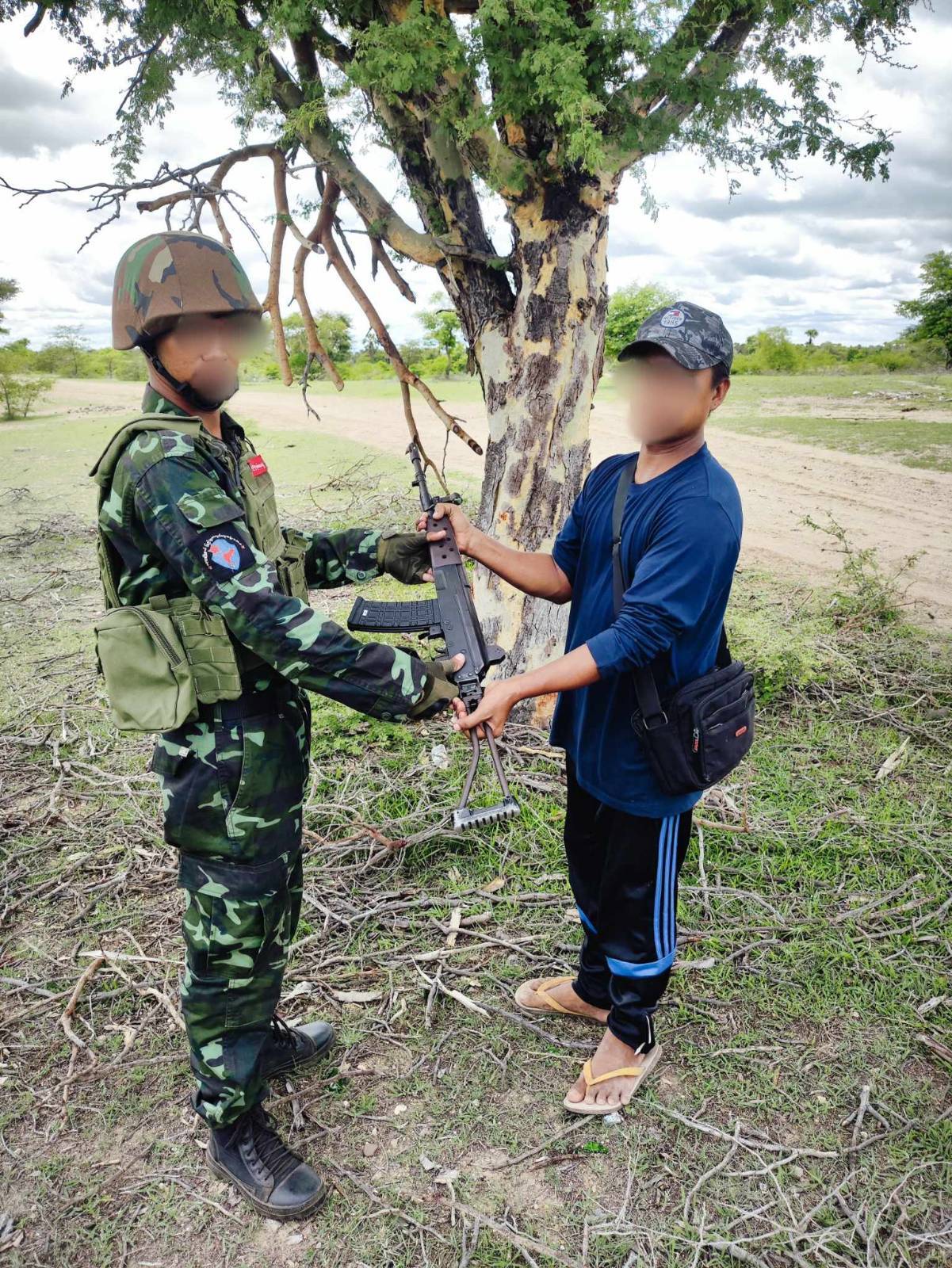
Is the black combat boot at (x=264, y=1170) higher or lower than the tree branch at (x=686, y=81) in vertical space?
lower

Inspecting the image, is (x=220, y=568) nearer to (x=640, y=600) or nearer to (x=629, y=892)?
(x=640, y=600)

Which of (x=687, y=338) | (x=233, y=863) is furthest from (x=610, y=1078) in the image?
(x=687, y=338)

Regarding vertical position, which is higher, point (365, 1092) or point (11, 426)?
point (11, 426)

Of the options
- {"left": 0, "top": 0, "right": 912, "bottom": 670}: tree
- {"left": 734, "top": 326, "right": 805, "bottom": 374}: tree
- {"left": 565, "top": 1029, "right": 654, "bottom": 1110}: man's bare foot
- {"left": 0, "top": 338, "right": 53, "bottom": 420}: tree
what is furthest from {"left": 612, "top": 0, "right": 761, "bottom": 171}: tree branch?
{"left": 734, "top": 326, "right": 805, "bottom": 374}: tree

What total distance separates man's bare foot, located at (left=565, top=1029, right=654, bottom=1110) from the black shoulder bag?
0.92 metres

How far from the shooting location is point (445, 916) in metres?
3.40

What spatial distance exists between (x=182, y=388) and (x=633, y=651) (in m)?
1.31

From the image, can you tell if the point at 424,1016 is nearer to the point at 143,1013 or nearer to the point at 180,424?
the point at 143,1013

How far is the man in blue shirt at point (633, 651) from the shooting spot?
209cm

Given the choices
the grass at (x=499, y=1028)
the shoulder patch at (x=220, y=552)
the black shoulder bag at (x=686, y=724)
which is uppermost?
the shoulder patch at (x=220, y=552)

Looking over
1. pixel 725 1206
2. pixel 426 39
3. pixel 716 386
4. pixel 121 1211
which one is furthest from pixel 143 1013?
pixel 426 39

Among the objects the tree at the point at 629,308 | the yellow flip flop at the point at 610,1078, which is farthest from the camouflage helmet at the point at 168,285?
the tree at the point at 629,308

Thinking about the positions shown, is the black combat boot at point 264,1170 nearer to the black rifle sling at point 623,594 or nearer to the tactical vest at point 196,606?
the tactical vest at point 196,606

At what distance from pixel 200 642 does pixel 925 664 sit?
4988mm
